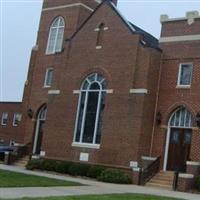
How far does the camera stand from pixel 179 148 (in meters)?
29.0

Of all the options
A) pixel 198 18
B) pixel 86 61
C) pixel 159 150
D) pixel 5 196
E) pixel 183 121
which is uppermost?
pixel 198 18

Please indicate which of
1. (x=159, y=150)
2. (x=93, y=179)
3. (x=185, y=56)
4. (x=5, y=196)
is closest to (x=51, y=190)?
(x=5, y=196)

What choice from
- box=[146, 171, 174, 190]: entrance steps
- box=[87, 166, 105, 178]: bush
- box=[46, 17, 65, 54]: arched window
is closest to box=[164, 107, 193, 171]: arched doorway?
box=[146, 171, 174, 190]: entrance steps

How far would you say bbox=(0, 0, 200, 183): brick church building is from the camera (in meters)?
29.0

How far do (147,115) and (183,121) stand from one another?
2087 mm

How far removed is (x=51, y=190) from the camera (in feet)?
63.8

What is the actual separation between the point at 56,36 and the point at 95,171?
48.3 feet

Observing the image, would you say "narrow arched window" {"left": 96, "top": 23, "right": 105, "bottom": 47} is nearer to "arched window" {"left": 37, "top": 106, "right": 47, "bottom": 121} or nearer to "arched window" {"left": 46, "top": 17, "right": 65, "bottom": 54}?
"arched window" {"left": 46, "top": 17, "right": 65, "bottom": 54}

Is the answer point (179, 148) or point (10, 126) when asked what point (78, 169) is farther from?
point (10, 126)

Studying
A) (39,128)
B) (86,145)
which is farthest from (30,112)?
(86,145)

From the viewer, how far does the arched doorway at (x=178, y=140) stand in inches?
1130

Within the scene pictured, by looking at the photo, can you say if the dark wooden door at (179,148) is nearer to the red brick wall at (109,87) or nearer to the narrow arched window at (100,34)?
the red brick wall at (109,87)

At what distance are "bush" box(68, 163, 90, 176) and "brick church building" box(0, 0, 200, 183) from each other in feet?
3.19

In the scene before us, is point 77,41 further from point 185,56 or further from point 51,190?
point 51,190
